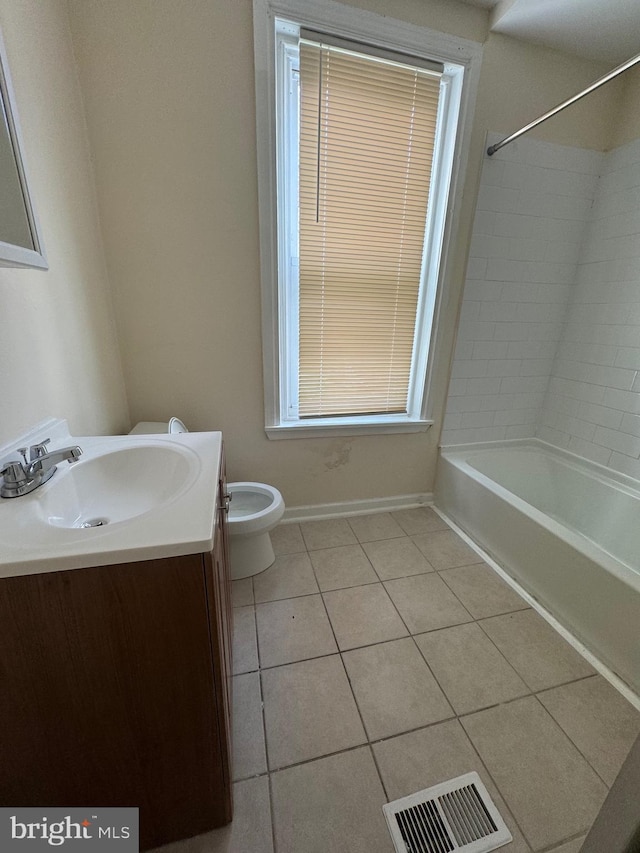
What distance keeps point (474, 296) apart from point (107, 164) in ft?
6.01

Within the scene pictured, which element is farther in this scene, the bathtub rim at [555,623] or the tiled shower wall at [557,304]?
the tiled shower wall at [557,304]

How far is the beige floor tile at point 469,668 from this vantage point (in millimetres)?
1139

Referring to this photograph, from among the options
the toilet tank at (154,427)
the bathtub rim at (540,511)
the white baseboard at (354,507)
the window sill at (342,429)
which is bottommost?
the white baseboard at (354,507)

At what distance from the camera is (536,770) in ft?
3.15

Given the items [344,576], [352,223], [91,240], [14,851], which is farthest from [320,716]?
[352,223]

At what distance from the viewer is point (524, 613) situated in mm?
1467

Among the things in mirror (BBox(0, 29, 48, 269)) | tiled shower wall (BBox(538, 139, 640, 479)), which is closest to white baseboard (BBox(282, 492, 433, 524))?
tiled shower wall (BBox(538, 139, 640, 479))

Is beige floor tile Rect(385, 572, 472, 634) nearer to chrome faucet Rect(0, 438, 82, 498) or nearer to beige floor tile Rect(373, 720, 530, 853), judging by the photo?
beige floor tile Rect(373, 720, 530, 853)

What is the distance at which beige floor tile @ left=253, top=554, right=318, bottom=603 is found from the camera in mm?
1529

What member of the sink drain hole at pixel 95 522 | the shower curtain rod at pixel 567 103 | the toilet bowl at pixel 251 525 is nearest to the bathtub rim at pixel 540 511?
A: the toilet bowl at pixel 251 525

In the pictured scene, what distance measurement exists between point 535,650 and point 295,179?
2.26m

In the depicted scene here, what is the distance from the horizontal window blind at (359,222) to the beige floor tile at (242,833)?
1494 mm

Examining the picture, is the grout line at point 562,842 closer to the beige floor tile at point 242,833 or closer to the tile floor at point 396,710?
the tile floor at point 396,710

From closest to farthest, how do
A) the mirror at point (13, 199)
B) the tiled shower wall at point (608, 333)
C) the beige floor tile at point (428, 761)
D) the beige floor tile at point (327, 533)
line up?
the mirror at point (13, 199)
the beige floor tile at point (428, 761)
the tiled shower wall at point (608, 333)
the beige floor tile at point (327, 533)
